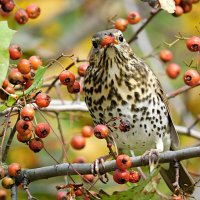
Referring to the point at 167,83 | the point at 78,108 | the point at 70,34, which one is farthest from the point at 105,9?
the point at 78,108

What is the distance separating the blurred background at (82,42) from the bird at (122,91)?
742mm

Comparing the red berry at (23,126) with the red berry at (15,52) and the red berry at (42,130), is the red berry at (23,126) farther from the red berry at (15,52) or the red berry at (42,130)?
the red berry at (15,52)

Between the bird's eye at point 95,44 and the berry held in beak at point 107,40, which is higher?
the bird's eye at point 95,44

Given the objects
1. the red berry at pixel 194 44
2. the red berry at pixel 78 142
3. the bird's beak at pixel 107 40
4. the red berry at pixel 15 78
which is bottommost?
the red berry at pixel 78 142

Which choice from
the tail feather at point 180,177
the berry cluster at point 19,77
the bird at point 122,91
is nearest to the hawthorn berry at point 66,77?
the berry cluster at point 19,77

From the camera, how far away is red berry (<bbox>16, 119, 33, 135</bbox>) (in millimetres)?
3186

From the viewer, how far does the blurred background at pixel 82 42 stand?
5.57m

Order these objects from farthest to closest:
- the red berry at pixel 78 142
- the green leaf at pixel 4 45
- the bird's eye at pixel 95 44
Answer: the red berry at pixel 78 142 → the bird's eye at pixel 95 44 → the green leaf at pixel 4 45

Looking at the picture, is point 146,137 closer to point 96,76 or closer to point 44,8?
point 96,76

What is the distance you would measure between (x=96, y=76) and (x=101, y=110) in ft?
0.72

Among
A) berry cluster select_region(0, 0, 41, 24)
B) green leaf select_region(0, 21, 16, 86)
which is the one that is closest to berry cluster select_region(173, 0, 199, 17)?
berry cluster select_region(0, 0, 41, 24)

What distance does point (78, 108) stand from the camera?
4.56m

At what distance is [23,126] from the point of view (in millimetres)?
3193

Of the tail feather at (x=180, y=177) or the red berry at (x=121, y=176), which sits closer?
the red berry at (x=121, y=176)
